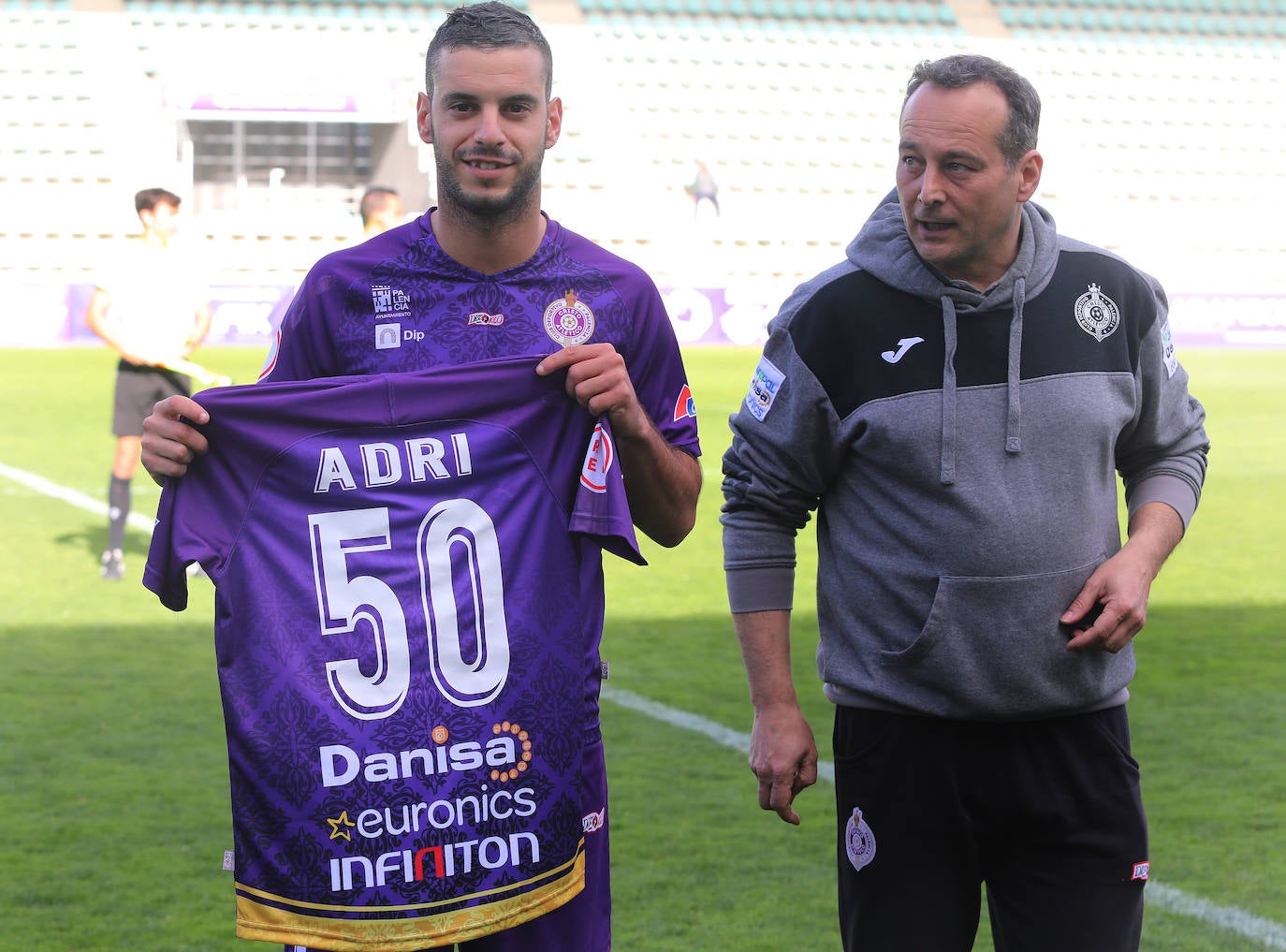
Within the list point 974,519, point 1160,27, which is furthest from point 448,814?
point 1160,27

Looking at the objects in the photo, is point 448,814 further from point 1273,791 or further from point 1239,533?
point 1239,533

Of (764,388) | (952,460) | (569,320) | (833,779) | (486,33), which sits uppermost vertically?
(486,33)

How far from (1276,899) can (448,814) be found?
8.24 feet

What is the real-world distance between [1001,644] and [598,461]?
620 mm

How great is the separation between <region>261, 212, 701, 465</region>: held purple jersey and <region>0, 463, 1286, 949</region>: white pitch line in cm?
107

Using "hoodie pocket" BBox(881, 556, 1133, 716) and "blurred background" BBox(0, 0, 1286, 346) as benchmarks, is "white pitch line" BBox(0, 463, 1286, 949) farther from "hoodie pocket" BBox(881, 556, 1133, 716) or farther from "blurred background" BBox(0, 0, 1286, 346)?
"blurred background" BBox(0, 0, 1286, 346)

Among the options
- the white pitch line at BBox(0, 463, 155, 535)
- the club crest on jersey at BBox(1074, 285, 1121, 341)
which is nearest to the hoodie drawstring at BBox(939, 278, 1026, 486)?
the club crest on jersey at BBox(1074, 285, 1121, 341)

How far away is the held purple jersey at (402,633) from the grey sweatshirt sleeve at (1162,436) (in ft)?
2.61

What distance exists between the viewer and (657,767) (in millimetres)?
5008

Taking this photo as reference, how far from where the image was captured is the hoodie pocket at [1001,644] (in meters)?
2.20

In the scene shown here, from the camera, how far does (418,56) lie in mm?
28328

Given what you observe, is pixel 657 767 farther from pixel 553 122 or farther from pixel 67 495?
pixel 67 495

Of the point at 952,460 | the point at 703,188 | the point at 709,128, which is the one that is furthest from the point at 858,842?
the point at 709,128

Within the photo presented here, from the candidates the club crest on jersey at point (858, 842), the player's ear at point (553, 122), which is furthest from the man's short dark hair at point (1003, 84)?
the club crest on jersey at point (858, 842)
